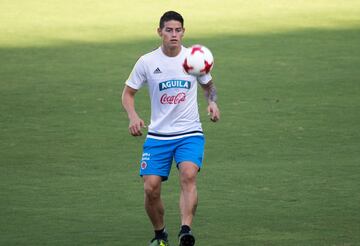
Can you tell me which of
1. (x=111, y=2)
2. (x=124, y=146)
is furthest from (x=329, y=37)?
(x=124, y=146)

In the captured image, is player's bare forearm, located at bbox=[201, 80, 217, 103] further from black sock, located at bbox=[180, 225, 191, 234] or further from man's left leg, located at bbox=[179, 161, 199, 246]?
black sock, located at bbox=[180, 225, 191, 234]

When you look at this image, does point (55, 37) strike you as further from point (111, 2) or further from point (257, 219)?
point (257, 219)

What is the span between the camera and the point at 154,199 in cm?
1039

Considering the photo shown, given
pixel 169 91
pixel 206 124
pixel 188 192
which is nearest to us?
pixel 188 192

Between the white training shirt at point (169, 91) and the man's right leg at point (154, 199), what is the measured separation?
434 millimetres

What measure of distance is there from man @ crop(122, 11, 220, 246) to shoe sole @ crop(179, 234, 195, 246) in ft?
1.77

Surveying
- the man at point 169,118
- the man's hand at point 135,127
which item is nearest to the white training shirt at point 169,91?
the man at point 169,118

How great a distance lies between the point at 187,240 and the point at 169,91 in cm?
152

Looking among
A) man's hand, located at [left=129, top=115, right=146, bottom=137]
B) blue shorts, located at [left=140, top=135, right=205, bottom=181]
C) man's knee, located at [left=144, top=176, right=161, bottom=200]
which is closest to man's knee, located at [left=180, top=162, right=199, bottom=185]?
blue shorts, located at [left=140, top=135, right=205, bottom=181]

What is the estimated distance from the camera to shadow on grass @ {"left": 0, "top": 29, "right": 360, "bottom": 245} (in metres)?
11.4

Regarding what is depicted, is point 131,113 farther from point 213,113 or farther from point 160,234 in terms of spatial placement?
point 160,234

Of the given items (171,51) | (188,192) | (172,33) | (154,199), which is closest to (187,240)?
(188,192)

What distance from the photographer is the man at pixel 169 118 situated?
10344 millimetres

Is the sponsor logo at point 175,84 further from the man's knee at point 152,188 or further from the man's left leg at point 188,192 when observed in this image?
the man's knee at point 152,188
